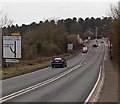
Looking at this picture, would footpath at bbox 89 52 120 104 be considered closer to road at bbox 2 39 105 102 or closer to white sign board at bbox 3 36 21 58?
road at bbox 2 39 105 102

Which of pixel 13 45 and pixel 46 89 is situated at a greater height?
pixel 13 45

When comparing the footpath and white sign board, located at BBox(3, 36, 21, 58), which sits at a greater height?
white sign board, located at BBox(3, 36, 21, 58)

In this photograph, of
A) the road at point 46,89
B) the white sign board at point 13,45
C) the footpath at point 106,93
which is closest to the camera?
the footpath at point 106,93

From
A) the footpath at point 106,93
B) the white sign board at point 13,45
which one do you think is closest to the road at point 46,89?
the footpath at point 106,93

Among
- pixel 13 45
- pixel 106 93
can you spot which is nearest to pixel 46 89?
pixel 106 93

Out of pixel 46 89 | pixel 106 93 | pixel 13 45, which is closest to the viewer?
pixel 106 93

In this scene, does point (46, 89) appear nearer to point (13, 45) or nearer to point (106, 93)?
point (106, 93)

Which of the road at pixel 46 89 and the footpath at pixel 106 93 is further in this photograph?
the road at pixel 46 89

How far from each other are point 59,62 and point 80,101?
2868 centimetres

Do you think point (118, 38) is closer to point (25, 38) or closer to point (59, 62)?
point (59, 62)

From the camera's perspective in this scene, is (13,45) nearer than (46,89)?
No

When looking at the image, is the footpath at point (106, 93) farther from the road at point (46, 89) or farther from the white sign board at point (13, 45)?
the white sign board at point (13, 45)

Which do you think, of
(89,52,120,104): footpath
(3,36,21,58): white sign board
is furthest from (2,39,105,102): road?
(3,36,21,58): white sign board

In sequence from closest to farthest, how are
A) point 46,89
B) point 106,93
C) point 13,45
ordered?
point 106,93 < point 46,89 < point 13,45
